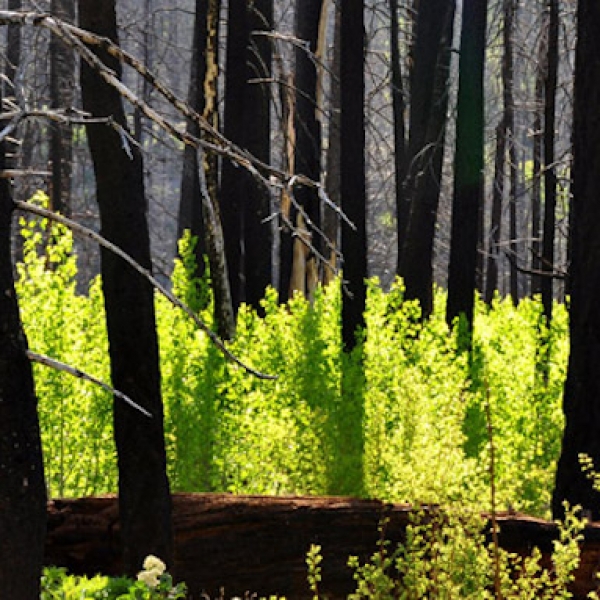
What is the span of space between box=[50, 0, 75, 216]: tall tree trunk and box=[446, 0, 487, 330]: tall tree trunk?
4.72 m

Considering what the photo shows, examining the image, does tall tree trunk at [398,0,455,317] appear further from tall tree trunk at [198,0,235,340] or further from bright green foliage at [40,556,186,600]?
bright green foliage at [40,556,186,600]

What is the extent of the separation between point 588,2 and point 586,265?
1.68 metres

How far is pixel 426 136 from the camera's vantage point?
46.4ft

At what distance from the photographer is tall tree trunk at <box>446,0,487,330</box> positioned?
39.4 feet

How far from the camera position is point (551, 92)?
1398cm

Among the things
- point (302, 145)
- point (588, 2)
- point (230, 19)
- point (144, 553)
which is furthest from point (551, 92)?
point (144, 553)

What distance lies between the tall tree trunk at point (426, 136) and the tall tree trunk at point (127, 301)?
22.2ft

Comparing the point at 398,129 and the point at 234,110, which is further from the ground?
the point at 398,129

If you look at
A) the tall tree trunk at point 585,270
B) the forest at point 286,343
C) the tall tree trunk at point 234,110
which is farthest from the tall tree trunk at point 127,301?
the tall tree trunk at point 234,110

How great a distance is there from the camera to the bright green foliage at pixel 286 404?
28.3 feet

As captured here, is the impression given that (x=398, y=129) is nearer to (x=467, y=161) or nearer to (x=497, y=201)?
(x=467, y=161)

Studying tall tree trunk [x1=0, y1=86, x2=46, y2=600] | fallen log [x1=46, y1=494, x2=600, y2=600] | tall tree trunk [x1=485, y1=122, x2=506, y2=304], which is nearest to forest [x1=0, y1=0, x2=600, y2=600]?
tall tree trunk [x1=0, y1=86, x2=46, y2=600]

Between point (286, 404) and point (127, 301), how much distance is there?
406 centimetres

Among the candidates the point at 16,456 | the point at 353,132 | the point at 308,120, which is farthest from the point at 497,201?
the point at 16,456
